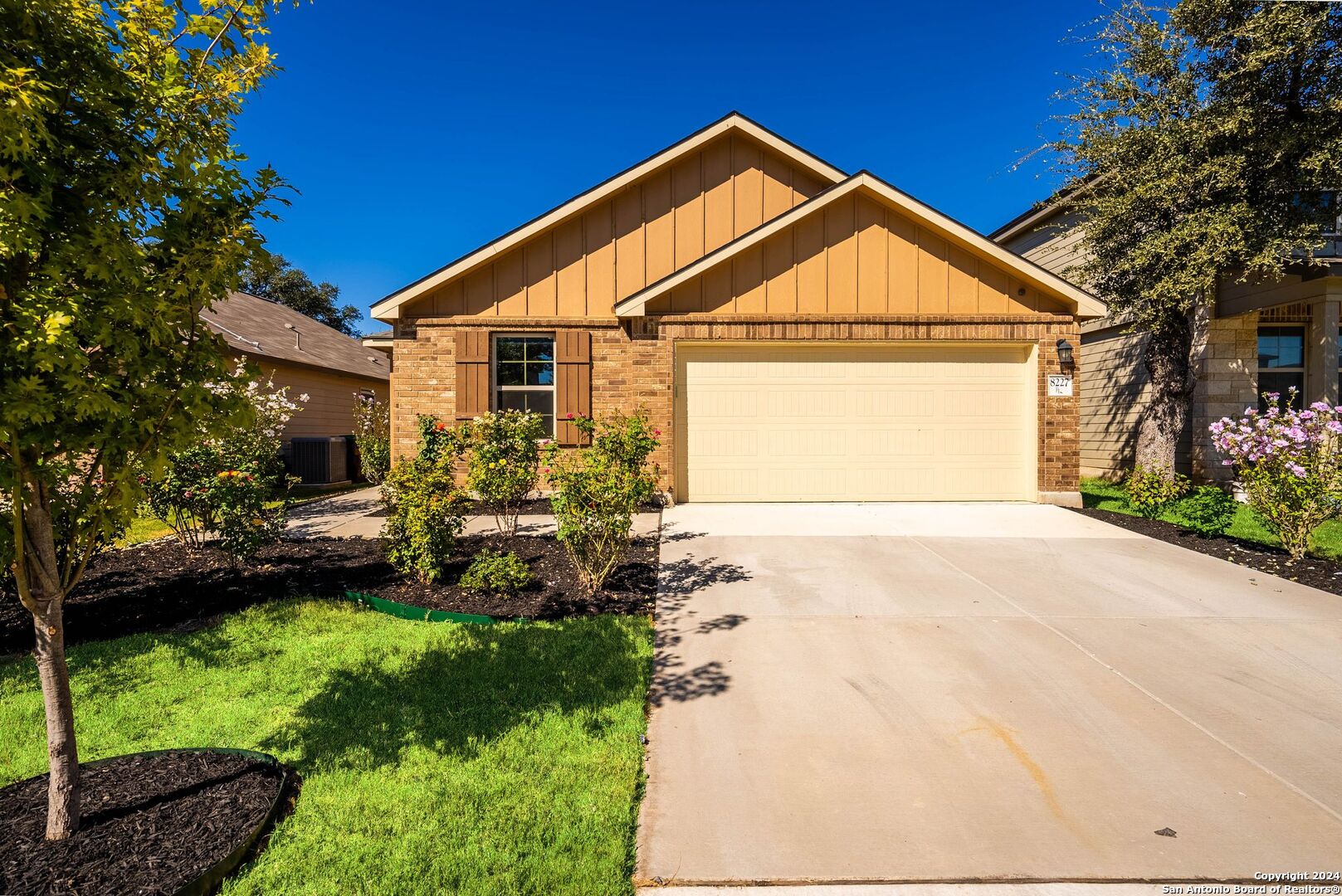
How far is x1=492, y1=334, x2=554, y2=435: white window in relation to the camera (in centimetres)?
951

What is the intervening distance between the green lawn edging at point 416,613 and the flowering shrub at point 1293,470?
24.5ft

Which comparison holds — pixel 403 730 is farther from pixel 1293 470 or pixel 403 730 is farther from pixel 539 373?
pixel 1293 470

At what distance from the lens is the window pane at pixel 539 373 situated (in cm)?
954

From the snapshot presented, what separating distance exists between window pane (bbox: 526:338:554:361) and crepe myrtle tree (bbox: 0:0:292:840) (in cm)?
702

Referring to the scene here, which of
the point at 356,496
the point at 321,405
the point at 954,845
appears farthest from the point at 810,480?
the point at 321,405

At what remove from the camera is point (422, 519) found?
512 centimetres

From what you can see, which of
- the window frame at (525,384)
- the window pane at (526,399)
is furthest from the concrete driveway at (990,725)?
the window pane at (526,399)

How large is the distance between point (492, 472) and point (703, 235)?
6.21m

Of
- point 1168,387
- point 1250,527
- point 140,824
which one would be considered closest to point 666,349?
point 140,824

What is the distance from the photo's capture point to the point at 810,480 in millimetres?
9289

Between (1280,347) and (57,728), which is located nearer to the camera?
(57,728)

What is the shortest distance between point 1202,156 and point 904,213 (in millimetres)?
5103

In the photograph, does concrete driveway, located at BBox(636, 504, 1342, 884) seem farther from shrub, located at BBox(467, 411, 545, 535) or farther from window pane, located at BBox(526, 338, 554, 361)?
window pane, located at BBox(526, 338, 554, 361)

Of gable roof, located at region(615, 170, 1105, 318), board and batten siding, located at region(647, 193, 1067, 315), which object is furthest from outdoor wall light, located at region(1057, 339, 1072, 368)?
board and batten siding, located at region(647, 193, 1067, 315)
